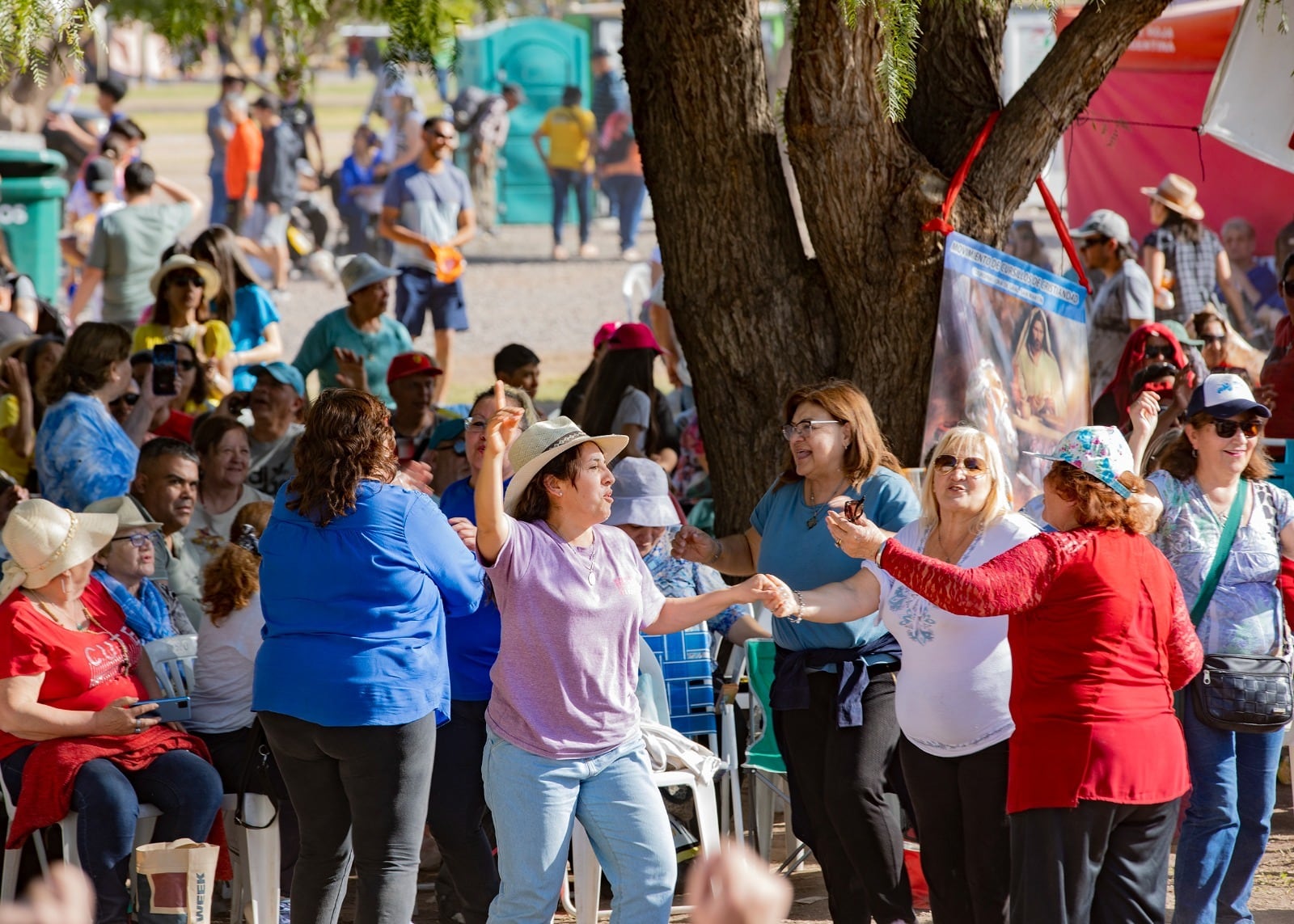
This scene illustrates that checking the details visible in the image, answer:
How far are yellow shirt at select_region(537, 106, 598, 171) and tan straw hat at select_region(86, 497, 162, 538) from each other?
15063mm

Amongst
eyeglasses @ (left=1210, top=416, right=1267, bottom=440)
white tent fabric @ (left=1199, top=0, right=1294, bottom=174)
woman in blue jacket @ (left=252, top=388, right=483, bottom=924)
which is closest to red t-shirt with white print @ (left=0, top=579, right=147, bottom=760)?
woman in blue jacket @ (left=252, top=388, right=483, bottom=924)

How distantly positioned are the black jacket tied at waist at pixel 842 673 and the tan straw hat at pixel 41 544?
2.15m

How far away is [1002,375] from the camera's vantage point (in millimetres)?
5766

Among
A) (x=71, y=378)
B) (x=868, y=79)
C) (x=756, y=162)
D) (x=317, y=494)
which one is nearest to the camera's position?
(x=317, y=494)

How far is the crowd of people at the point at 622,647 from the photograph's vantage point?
3.86 m

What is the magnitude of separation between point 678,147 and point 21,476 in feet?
11.3

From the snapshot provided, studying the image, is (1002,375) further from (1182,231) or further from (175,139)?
(175,139)

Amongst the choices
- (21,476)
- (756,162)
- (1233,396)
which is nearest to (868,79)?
(756,162)

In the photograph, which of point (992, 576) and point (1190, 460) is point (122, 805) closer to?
point (992, 576)

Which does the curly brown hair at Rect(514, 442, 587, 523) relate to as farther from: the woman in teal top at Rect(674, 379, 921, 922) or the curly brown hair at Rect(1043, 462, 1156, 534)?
the curly brown hair at Rect(1043, 462, 1156, 534)

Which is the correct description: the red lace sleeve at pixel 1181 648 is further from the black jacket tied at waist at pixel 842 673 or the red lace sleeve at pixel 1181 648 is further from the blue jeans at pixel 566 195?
the blue jeans at pixel 566 195

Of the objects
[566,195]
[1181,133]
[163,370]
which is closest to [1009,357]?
[163,370]

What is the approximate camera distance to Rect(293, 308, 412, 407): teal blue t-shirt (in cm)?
861

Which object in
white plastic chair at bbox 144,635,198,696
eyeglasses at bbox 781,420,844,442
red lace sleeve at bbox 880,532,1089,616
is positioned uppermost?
eyeglasses at bbox 781,420,844,442
